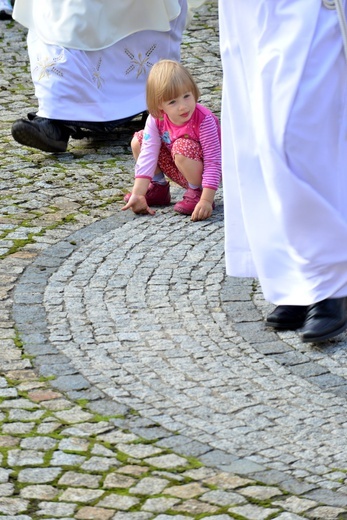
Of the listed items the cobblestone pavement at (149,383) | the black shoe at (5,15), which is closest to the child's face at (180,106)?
the cobblestone pavement at (149,383)

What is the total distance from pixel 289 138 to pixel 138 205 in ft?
6.12

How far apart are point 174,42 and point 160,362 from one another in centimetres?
349

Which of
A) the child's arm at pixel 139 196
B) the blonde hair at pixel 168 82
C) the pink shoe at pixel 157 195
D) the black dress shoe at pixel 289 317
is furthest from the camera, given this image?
the pink shoe at pixel 157 195

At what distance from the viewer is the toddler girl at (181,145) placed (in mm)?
5809

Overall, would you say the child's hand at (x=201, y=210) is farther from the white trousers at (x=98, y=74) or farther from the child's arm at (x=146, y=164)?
the white trousers at (x=98, y=74)

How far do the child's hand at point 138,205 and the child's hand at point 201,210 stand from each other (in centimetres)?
26

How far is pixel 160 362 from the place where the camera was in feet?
14.4

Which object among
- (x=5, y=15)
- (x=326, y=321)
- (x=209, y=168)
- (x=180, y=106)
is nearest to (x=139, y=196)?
(x=209, y=168)

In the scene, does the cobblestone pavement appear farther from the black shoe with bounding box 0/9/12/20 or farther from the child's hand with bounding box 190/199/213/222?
the black shoe with bounding box 0/9/12/20

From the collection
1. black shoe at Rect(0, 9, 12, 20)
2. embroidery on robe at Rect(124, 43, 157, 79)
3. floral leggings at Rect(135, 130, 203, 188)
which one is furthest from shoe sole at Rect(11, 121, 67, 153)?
black shoe at Rect(0, 9, 12, 20)

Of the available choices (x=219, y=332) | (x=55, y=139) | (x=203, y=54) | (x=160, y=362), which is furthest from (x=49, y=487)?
(x=203, y=54)

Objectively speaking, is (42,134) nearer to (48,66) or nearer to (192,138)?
(48,66)

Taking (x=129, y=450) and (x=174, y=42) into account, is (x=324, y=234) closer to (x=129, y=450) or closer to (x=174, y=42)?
(x=129, y=450)

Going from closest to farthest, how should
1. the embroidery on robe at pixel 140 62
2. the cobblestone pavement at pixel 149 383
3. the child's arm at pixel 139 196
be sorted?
the cobblestone pavement at pixel 149 383
the child's arm at pixel 139 196
the embroidery on robe at pixel 140 62
